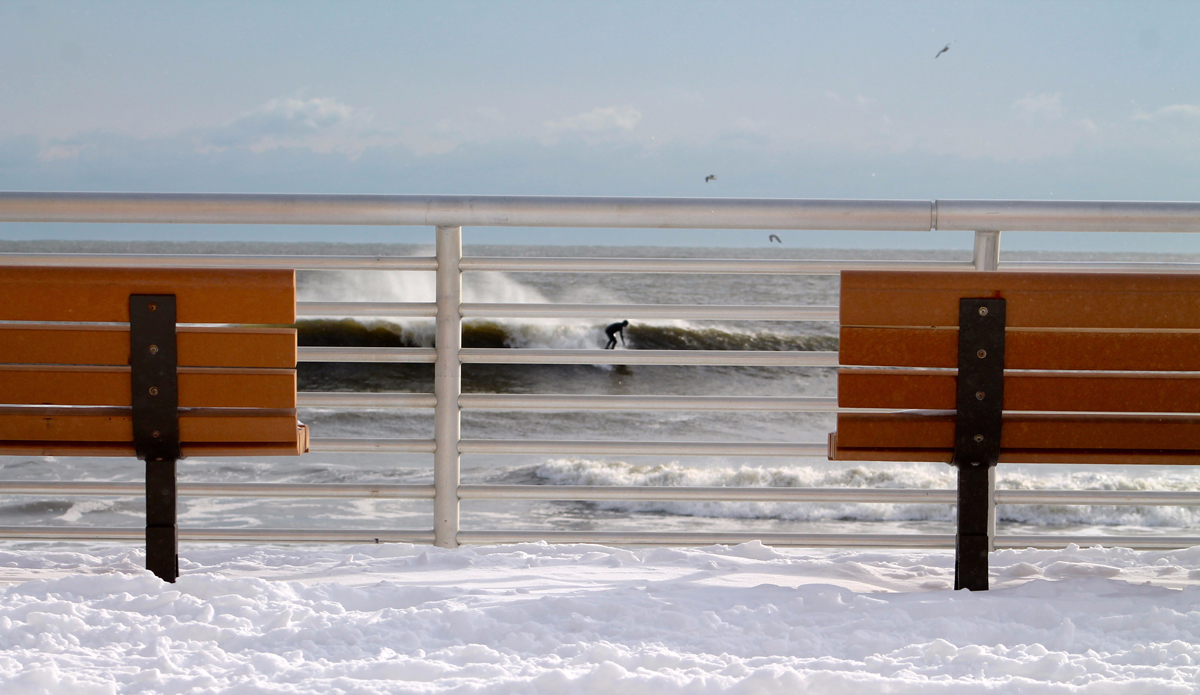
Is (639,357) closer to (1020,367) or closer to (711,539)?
(711,539)

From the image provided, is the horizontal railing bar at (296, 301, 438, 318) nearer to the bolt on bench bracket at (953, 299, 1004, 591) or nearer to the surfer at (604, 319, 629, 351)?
the bolt on bench bracket at (953, 299, 1004, 591)

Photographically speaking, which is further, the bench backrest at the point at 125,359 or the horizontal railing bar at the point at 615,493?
the horizontal railing bar at the point at 615,493

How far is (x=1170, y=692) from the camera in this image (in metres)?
1.69

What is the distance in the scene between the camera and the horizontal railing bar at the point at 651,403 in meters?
3.03

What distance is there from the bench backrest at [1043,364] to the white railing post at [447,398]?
1.23m

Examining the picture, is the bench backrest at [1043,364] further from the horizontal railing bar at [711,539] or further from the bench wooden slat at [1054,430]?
the horizontal railing bar at [711,539]

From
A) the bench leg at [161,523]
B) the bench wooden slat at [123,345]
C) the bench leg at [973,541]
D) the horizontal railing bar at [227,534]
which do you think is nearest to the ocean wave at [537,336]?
the horizontal railing bar at [227,534]

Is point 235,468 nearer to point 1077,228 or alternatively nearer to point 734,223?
point 734,223

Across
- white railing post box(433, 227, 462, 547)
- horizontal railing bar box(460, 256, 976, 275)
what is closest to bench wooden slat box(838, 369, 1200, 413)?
horizontal railing bar box(460, 256, 976, 275)

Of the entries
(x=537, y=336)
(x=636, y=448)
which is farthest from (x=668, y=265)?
(x=537, y=336)

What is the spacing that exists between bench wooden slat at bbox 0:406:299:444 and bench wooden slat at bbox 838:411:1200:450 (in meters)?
1.39

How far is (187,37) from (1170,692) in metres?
54.0

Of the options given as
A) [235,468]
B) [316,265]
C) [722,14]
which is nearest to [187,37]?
[722,14]

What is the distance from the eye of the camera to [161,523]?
2480 mm
